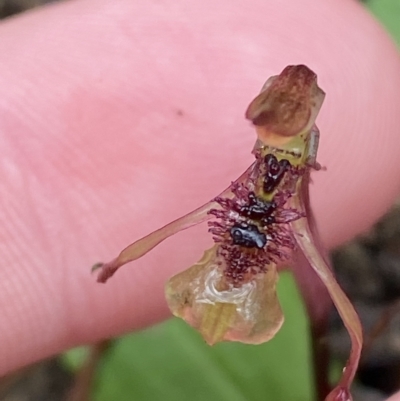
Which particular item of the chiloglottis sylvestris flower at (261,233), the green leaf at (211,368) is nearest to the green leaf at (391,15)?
the green leaf at (211,368)

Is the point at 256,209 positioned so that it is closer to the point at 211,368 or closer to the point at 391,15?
the point at 211,368

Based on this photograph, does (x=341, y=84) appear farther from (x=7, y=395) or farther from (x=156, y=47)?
(x=7, y=395)

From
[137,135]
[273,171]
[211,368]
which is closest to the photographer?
[273,171]

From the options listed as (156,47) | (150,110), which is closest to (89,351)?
(150,110)

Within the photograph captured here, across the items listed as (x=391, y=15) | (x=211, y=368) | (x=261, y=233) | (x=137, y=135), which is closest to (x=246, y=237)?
(x=261, y=233)

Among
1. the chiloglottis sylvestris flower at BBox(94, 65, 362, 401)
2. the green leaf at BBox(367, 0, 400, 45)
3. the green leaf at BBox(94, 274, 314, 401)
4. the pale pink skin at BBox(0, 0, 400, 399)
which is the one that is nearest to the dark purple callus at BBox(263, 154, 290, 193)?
the chiloglottis sylvestris flower at BBox(94, 65, 362, 401)
